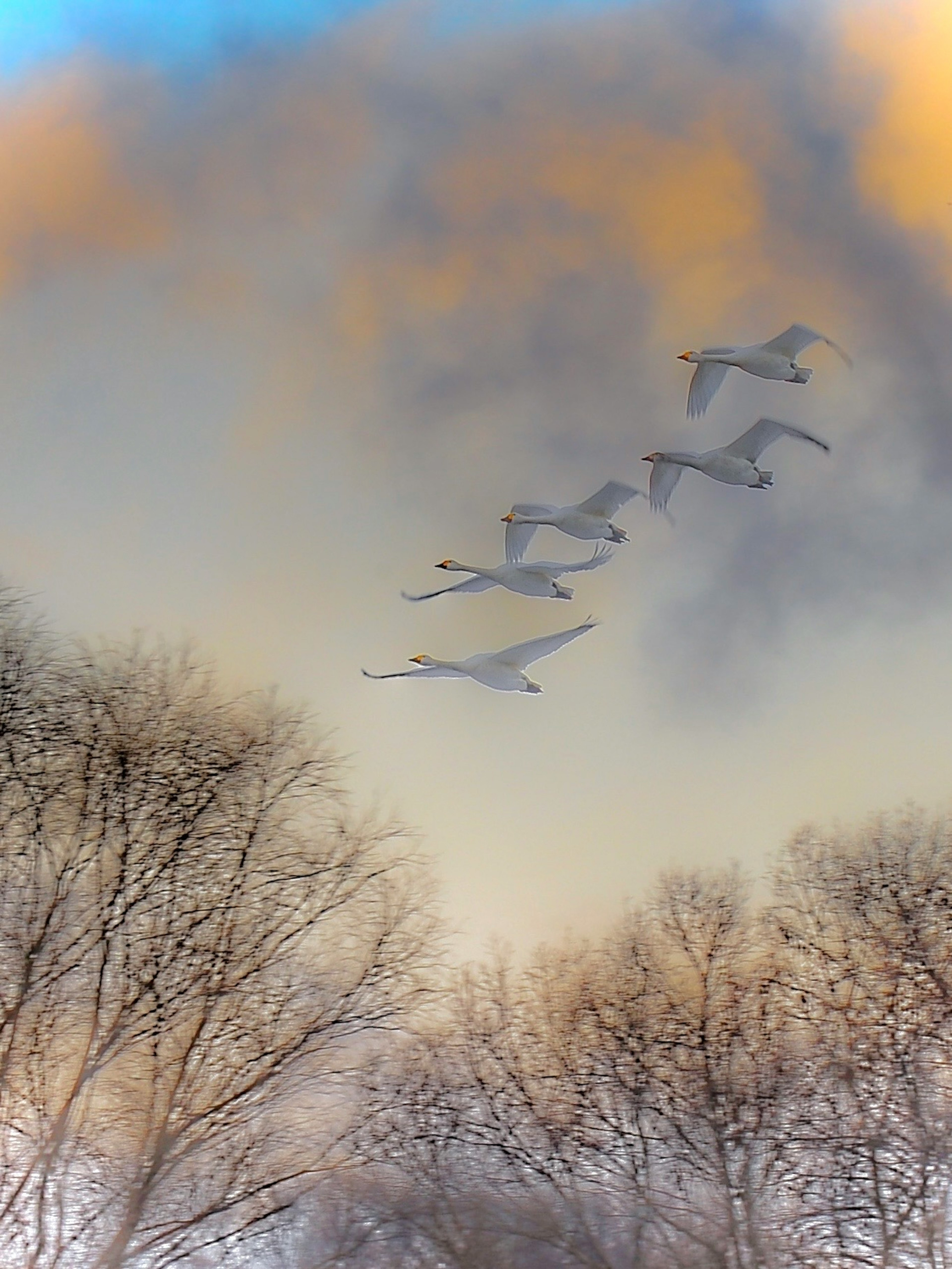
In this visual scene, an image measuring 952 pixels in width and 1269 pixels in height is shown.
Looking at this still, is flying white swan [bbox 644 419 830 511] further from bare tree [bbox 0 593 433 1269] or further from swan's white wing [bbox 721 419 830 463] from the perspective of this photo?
bare tree [bbox 0 593 433 1269]

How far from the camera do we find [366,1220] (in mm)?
20188

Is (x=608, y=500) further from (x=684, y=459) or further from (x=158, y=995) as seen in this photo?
(x=158, y=995)

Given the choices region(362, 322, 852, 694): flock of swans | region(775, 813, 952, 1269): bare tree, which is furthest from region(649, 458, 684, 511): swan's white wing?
region(775, 813, 952, 1269): bare tree

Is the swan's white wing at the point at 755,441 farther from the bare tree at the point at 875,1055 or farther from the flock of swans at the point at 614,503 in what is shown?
the bare tree at the point at 875,1055

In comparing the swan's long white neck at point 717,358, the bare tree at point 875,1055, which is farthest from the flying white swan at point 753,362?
the bare tree at point 875,1055

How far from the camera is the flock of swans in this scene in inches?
853

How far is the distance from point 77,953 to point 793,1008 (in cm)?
1110

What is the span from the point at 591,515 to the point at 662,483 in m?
1.97

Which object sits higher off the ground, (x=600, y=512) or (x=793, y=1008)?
(x=600, y=512)

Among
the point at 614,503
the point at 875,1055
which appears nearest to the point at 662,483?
the point at 614,503

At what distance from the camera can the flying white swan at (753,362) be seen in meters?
22.2

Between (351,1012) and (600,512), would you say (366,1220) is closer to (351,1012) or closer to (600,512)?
(351,1012)

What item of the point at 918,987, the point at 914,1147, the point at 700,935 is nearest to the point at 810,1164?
the point at 914,1147

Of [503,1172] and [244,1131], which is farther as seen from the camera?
[503,1172]
